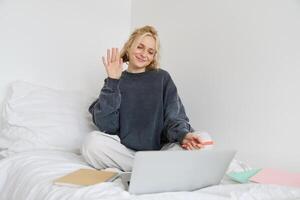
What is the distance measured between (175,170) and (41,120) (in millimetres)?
848

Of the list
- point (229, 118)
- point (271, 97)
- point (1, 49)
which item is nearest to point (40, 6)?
point (1, 49)

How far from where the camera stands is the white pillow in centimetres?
147

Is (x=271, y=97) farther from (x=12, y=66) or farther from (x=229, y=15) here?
(x=12, y=66)

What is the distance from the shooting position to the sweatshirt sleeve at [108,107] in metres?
1.29

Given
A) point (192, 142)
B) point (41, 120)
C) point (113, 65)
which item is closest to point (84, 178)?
point (192, 142)

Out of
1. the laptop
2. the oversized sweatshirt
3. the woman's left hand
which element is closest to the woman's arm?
the oversized sweatshirt

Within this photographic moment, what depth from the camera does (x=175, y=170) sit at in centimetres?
85

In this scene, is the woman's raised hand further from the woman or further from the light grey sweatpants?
the light grey sweatpants

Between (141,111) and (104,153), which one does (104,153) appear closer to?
(104,153)

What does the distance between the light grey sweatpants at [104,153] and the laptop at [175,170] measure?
269 mm

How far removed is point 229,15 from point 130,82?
51cm

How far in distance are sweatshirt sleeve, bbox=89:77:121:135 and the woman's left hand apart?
0.94 ft

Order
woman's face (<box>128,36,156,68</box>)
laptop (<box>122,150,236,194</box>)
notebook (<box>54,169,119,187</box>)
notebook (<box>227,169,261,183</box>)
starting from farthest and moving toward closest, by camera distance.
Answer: woman's face (<box>128,36,156,68</box>), notebook (<box>227,169,261,183</box>), notebook (<box>54,169,119,187</box>), laptop (<box>122,150,236,194</box>)

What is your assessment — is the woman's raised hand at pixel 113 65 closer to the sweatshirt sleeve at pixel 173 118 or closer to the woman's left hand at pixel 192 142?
the sweatshirt sleeve at pixel 173 118
